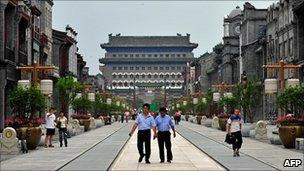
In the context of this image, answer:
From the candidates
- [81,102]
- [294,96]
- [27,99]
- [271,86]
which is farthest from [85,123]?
[294,96]

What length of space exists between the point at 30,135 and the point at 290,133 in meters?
12.1

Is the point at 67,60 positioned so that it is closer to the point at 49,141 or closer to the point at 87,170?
the point at 49,141

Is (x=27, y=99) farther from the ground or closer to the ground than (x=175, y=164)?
farther from the ground

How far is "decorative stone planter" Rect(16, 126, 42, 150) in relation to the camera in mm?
33281

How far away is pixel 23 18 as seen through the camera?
2409 inches

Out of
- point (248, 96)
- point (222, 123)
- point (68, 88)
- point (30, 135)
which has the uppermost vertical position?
point (68, 88)

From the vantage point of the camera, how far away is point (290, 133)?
3312cm

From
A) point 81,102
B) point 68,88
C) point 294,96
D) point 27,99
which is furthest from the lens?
point 81,102

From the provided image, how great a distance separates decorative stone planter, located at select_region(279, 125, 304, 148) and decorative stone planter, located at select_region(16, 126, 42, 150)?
11489mm

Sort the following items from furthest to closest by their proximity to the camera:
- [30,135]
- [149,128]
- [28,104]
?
[28,104]
[30,135]
[149,128]

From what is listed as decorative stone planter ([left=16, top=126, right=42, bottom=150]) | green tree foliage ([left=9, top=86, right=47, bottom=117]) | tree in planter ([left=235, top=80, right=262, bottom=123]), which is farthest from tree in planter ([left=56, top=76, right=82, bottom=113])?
decorative stone planter ([left=16, top=126, right=42, bottom=150])

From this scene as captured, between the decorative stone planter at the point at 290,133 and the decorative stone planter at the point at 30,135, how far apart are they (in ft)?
37.7

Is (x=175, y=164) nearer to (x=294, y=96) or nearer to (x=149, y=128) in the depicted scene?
(x=149, y=128)

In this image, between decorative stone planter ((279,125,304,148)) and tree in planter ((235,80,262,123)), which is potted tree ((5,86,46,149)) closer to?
decorative stone planter ((279,125,304,148))
